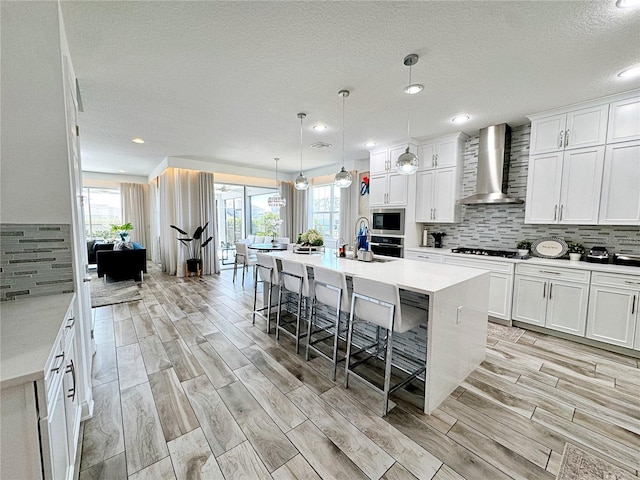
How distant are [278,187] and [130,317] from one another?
16.4 ft

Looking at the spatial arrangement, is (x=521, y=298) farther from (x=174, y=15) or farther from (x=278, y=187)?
(x=278, y=187)

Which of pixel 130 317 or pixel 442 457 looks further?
pixel 130 317

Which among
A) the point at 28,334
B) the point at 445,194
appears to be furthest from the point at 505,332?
the point at 28,334

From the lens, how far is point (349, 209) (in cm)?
608

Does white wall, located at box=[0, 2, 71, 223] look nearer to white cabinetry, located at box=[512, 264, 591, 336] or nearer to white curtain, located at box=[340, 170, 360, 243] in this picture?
white cabinetry, located at box=[512, 264, 591, 336]

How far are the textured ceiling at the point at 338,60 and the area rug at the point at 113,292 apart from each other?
2718mm

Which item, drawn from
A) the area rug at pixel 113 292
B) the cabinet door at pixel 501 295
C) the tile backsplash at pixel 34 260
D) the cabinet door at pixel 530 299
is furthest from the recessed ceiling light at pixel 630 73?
the area rug at pixel 113 292

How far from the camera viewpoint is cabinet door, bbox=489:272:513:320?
3426mm

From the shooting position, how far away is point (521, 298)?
335cm

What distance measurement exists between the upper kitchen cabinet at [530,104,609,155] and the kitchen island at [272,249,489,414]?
2196 millimetres

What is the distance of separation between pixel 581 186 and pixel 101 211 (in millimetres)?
10989

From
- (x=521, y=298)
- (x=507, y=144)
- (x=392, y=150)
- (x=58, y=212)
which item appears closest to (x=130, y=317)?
(x=58, y=212)

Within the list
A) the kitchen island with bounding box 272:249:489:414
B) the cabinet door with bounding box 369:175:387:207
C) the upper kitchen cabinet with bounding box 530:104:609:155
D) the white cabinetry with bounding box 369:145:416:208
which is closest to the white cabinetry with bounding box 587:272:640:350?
the kitchen island with bounding box 272:249:489:414

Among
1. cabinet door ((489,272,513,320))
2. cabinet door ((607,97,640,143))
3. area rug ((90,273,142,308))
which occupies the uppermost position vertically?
cabinet door ((607,97,640,143))
